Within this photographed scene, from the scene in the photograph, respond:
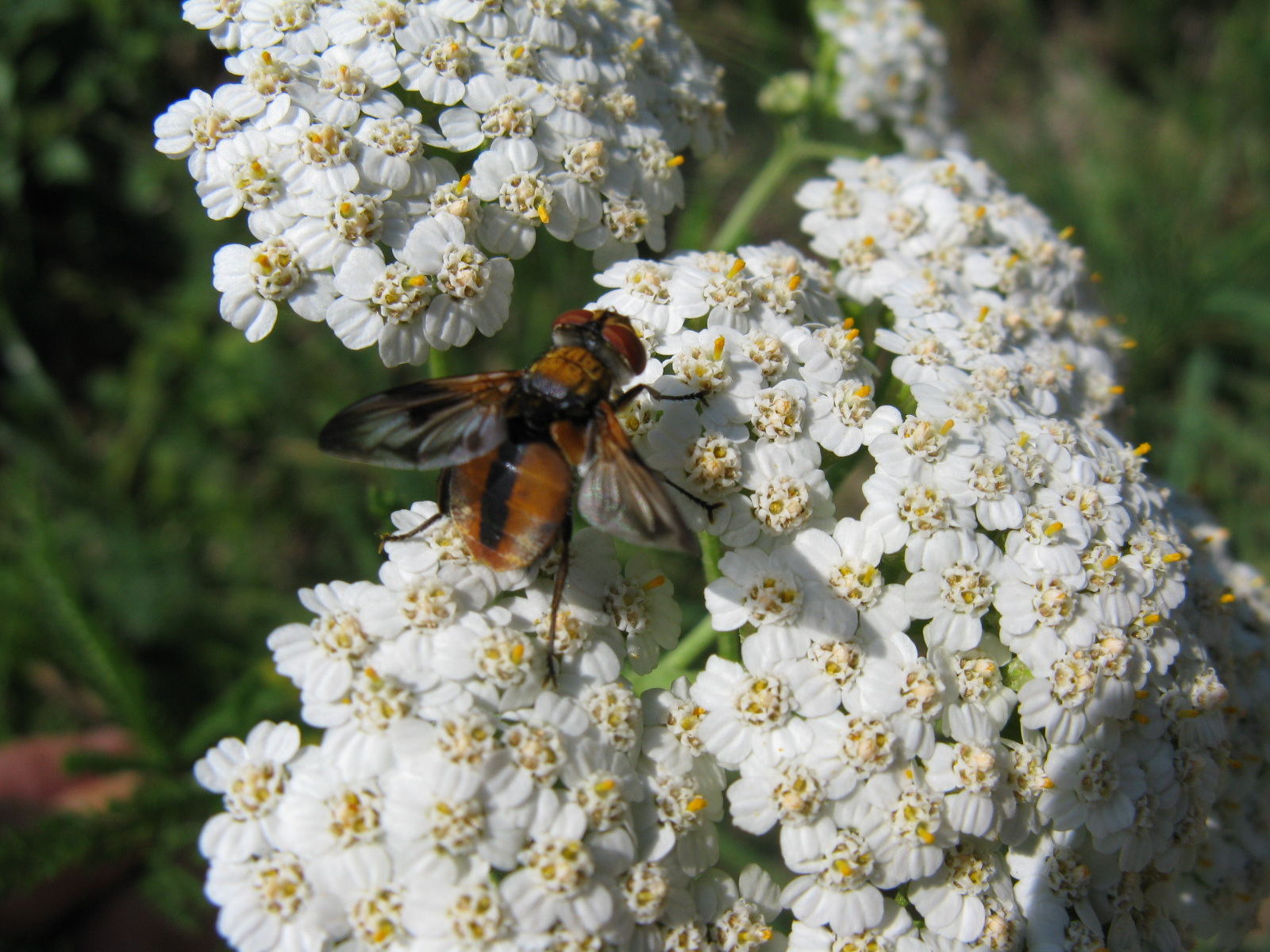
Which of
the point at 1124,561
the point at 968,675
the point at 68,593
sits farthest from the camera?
the point at 68,593

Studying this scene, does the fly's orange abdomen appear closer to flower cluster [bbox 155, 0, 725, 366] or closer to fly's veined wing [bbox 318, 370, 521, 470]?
fly's veined wing [bbox 318, 370, 521, 470]

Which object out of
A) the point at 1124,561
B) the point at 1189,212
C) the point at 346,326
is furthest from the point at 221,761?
the point at 1189,212

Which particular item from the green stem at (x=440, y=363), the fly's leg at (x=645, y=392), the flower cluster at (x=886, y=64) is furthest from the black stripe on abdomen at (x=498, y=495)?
the flower cluster at (x=886, y=64)

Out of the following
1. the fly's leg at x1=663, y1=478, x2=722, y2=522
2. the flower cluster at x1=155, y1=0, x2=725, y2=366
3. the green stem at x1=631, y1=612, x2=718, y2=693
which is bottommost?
the green stem at x1=631, y1=612, x2=718, y2=693

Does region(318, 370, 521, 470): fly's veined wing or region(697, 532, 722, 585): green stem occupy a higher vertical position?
region(318, 370, 521, 470): fly's veined wing

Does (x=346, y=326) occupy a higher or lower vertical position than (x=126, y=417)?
higher

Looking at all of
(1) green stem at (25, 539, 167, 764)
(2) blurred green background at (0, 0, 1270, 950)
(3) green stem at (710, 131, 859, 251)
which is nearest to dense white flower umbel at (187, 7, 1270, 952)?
(3) green stem at (710, 131, 859, 251)

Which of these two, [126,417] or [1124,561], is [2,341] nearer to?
[126,417]

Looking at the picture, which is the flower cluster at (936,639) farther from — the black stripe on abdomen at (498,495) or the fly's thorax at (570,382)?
the black stripe on abdomen at (498,495)
